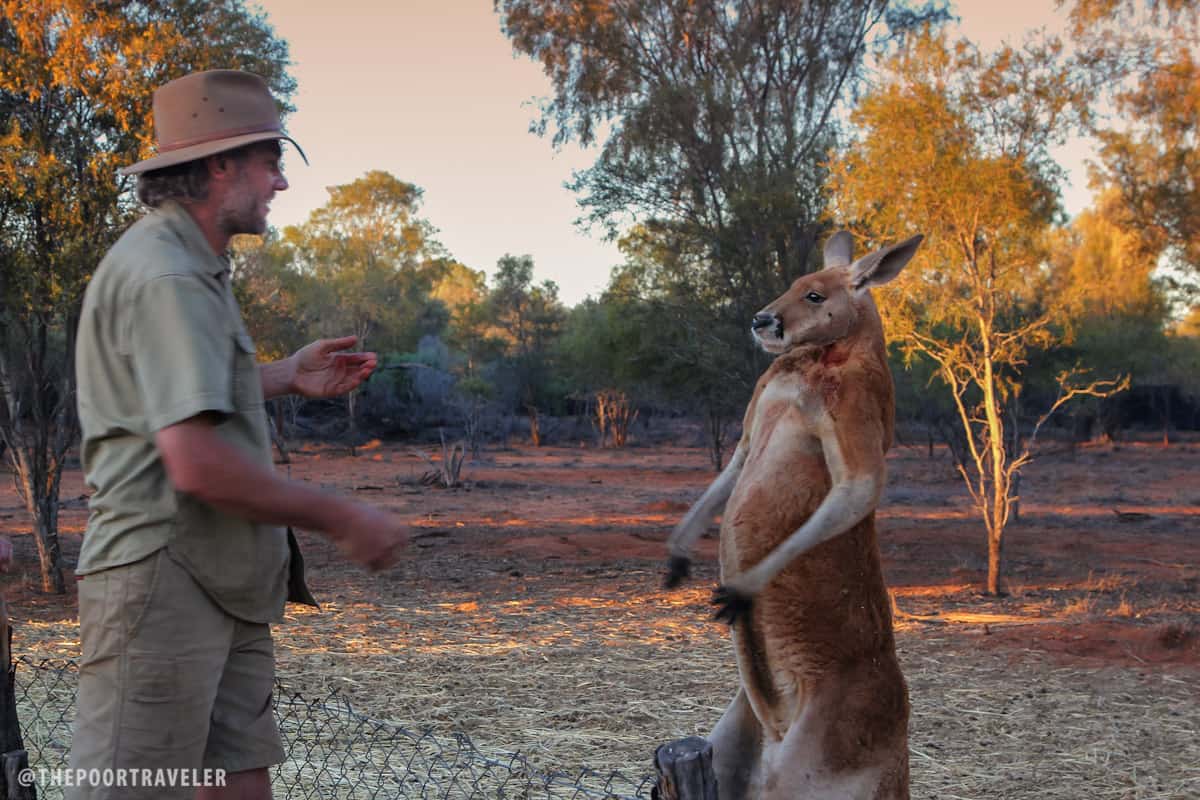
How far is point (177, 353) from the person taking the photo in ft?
6.53

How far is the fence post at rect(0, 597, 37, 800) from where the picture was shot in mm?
3129

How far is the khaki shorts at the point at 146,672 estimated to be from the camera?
2.04m

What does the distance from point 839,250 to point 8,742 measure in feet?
10.6

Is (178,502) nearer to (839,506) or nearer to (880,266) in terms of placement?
(839,506)

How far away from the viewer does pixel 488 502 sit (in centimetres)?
1973

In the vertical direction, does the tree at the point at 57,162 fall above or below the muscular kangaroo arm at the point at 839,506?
above

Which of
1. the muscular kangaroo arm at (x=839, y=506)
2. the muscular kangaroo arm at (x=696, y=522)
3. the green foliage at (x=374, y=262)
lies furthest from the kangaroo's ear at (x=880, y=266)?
the green foliage at (x=374, y=262)

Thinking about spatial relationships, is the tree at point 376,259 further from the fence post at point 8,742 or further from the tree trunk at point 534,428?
the fence post at point 8,742

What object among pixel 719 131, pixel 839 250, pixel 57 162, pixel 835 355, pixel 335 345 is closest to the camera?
pixel 335 345

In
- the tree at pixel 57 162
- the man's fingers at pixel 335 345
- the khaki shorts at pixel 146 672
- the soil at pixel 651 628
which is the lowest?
the soil at pixel 651 628

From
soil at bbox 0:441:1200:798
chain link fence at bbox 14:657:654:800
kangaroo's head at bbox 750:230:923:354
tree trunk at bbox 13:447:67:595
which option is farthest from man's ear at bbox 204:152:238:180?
tree trunk at bbox 13:447:67:595

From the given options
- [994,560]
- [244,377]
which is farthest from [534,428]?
[244,377]

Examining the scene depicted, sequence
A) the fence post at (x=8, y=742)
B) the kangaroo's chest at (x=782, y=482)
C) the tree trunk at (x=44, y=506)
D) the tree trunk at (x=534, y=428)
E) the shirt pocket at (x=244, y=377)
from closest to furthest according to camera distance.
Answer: the shirt pocket at (x=244, y=377), the kangaroo's chest at (x=782, y=482), the fence post at (x=8, y=742), the tree trunk at (x=44, y=506), the tree trunk at (x=534, y=428)

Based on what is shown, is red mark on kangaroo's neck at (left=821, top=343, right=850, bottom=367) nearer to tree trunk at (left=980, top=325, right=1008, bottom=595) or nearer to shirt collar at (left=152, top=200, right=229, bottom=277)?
shirt collar at (left=152, top=200, right=229, bottom=277)
